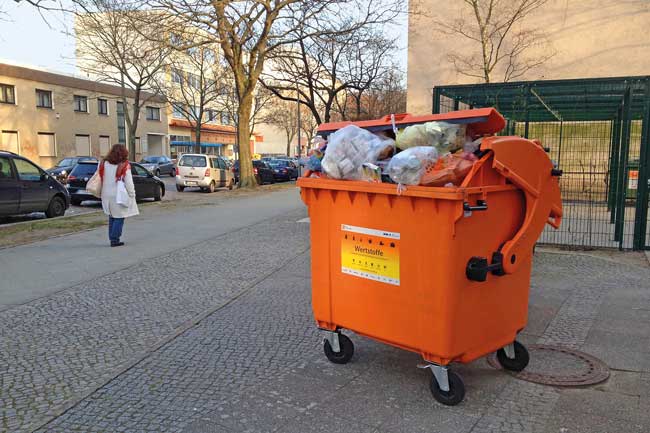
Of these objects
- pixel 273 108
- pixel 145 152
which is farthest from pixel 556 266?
pixel 273 108

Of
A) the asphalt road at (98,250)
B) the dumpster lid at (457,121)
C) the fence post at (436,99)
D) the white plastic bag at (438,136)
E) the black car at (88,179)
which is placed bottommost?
the asphalt road at (98,250)

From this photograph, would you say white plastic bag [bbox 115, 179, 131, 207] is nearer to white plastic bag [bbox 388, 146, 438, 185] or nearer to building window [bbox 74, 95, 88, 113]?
white plastic bag [bbox 388, 146, 438, 185]

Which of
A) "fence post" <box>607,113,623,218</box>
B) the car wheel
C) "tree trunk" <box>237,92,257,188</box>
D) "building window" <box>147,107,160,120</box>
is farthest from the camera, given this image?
"building window" <box>147,107,160,120</box>

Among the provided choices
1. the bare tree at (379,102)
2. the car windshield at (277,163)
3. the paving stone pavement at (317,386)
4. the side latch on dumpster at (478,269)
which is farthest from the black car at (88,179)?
the bare tree at (379,102)

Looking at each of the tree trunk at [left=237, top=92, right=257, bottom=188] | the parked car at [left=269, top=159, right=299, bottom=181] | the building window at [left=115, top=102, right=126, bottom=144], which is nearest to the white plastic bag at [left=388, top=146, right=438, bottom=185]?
the tree trunk at [left=237, top=92, right=257, bottom=188]

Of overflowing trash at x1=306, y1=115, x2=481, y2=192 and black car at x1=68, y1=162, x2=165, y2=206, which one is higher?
overflowing trash at x1=306, y1=115, x2=481, y2=192

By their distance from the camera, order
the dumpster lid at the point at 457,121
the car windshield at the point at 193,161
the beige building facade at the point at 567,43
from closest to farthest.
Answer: the dumpster lid at the point at 457,121 < the beige building facade at the point at 567,43 < the car windshield at the point at 193,161

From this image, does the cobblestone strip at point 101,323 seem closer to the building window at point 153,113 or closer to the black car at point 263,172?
the black car at point 263,172

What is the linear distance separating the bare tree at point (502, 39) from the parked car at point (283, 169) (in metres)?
13.8

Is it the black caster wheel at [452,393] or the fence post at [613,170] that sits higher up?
the fence post at [613,170]

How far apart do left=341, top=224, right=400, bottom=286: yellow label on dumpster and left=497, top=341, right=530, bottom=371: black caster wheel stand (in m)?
1.14

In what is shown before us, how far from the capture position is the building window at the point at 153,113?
52678 mm

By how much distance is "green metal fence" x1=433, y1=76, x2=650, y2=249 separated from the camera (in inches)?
316

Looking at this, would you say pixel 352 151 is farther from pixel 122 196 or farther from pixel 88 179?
pixel 88 179
